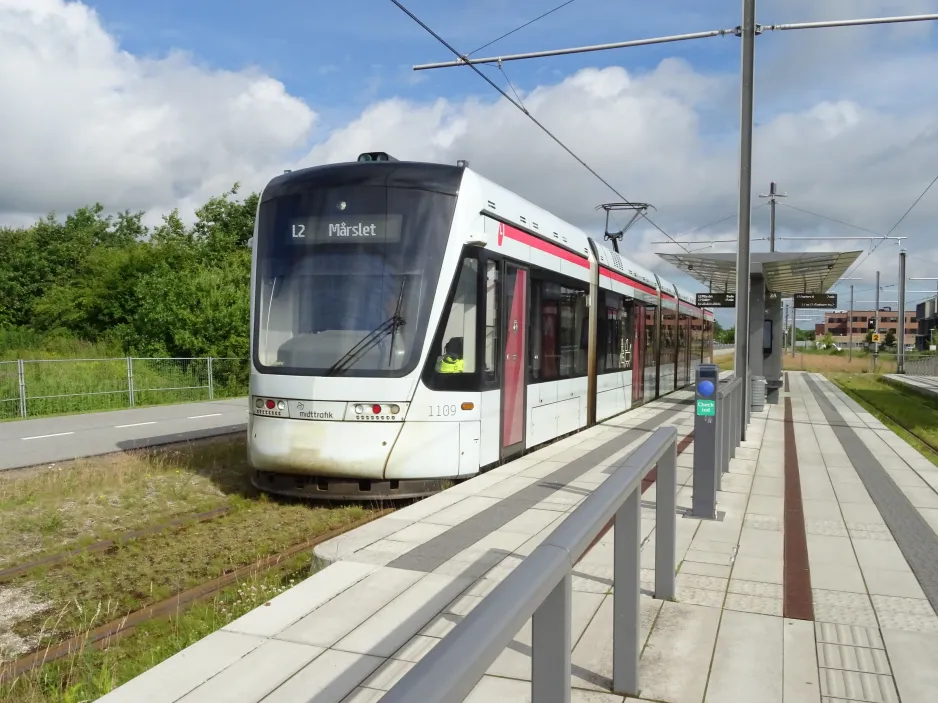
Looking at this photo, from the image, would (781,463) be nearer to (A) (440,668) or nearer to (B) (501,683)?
(B) (501,683)

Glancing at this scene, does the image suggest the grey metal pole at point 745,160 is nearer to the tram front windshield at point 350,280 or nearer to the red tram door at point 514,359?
the red tram door at point 514,359

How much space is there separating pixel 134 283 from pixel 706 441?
1286 inches

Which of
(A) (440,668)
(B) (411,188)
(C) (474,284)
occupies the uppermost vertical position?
(B) (411,188)

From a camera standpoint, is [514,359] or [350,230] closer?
[350,230]

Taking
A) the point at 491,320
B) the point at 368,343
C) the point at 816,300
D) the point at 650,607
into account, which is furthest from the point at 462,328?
the point at 816,300

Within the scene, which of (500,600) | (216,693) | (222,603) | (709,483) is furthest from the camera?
(709,483)

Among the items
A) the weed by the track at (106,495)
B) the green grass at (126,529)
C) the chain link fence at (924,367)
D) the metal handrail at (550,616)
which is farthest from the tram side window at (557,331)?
the chain link fence at (924,367)

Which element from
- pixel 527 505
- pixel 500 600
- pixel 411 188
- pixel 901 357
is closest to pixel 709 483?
pixel 527 505

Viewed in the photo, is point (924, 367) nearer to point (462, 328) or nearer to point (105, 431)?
point (105, 431)

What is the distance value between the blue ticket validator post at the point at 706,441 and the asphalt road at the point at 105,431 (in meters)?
8.70

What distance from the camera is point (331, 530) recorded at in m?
7.40

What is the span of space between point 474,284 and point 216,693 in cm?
544

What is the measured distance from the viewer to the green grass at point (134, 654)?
406 cm

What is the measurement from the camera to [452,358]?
26.9 ft
